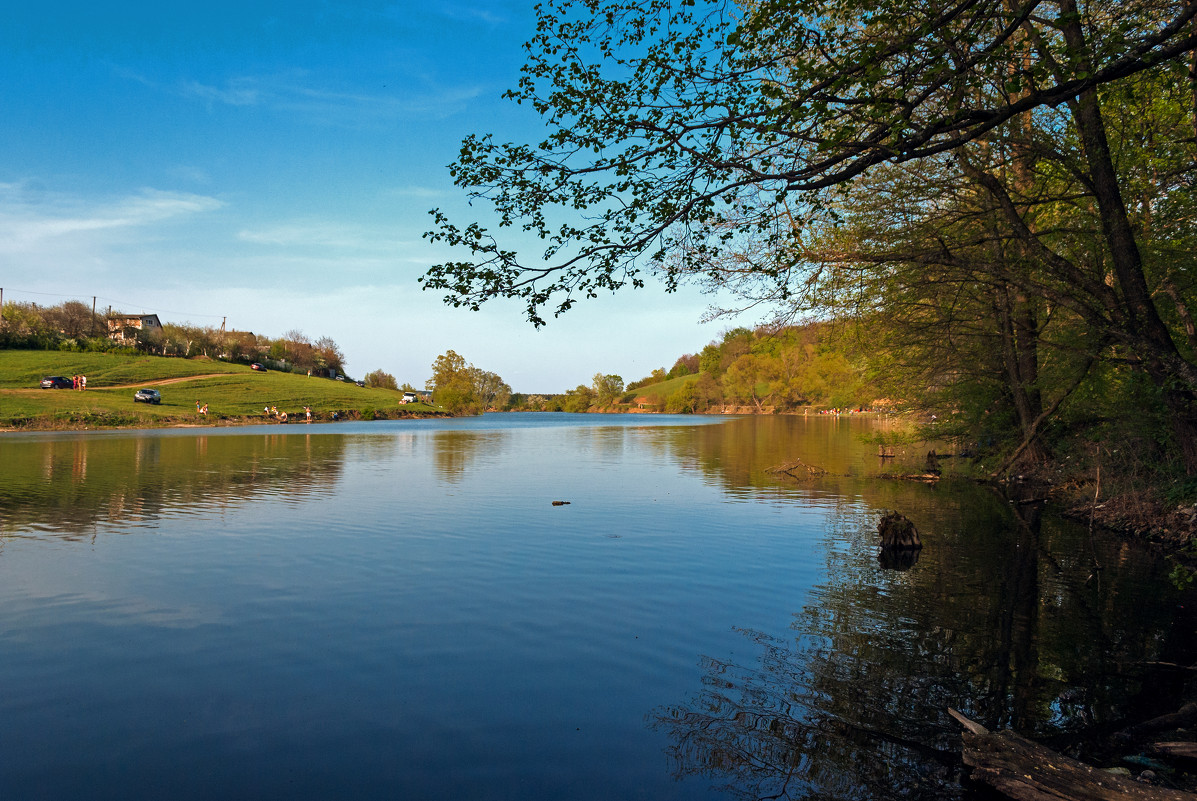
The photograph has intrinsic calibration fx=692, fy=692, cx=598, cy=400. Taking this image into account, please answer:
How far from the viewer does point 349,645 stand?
8.16 m

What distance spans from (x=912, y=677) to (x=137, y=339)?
119480 millimetres

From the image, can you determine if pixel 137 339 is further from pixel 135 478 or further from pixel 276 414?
pixel 135 478

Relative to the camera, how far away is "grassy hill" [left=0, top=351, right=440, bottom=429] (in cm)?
5619

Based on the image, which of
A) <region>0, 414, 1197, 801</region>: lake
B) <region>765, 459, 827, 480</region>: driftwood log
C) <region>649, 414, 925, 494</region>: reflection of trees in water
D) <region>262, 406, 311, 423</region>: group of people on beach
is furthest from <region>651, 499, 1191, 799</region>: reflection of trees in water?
<region>262, 406, 311, 423</region>: group of people on beach

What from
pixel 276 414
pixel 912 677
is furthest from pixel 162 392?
pixel 912 677

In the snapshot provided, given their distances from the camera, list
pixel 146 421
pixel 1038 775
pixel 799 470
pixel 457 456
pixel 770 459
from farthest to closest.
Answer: pixel 146 421
pixel 457 456
pixel 770 459
pixel 799 470
pixel 1038 775

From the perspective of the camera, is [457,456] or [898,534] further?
[457,456]

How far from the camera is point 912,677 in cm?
711

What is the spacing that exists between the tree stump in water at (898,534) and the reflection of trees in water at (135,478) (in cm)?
1590

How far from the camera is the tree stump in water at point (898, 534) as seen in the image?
516 inches

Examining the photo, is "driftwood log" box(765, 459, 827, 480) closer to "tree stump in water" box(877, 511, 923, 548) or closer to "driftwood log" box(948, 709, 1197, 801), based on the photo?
"tree stump in water" box(877, 511, 923, 548)

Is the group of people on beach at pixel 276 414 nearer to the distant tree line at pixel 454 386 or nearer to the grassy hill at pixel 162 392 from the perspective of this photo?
the grassy hill at pixel 162 392

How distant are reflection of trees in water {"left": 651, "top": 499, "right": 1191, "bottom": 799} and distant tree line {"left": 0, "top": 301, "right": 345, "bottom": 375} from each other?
344 feet

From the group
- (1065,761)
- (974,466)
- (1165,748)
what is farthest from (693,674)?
(974,466)
